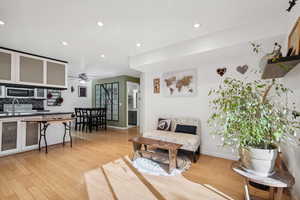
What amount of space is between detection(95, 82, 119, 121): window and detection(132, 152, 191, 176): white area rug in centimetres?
394

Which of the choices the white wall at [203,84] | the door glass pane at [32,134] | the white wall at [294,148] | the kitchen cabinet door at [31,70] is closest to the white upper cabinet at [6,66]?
the kitchen cabinet door at [31,70]

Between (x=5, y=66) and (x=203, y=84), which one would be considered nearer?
(x=5, y=66)

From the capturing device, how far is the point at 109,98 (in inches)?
272

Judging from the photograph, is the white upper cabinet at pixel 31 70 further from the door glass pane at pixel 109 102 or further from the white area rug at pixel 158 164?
the white area rug at pixel 158 164

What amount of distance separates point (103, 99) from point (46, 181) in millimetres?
5214

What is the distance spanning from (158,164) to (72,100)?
5.87 m

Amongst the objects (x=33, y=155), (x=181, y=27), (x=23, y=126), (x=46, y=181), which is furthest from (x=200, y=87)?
(x=23, y=126)

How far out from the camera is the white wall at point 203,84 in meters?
2.81

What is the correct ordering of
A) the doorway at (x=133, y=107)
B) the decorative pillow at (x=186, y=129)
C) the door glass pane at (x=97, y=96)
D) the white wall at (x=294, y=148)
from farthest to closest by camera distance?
the door glass pane at (x=97, y=96) → the doorway at (x=133, y=107) → the decorative pillow at (x=186, y=129) → the white wall at (x=294, y=148)

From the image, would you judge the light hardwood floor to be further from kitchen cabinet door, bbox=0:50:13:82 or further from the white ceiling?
the white ceiling

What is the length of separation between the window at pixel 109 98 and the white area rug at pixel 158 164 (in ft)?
12.9

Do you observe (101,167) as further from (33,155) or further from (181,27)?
(181,27)

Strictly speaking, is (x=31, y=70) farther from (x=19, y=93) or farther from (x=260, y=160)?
(x=260, y=160)

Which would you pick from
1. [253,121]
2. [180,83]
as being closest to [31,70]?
[180,83]
